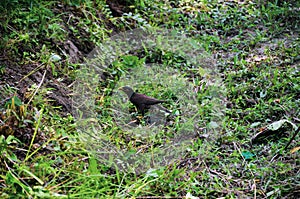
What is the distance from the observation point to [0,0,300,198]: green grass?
2893mm

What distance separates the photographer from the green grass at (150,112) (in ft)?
9.49

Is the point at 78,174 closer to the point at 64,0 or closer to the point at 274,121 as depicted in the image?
the point at 274,121

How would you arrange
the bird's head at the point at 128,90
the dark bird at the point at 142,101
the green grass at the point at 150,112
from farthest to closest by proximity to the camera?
1. the bird's head at the point at 128,90
2. the dark bird at the point at 142,101
3. the green grass at the point at 150,112

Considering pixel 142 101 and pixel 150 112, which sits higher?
pixel 142 101

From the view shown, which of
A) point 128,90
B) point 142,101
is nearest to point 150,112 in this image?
point 142,101

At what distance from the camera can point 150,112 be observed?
3.69 m

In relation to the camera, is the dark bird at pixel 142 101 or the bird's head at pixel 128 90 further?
the bird's head at pixel 128 90

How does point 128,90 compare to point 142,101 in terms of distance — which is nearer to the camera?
point 142,101

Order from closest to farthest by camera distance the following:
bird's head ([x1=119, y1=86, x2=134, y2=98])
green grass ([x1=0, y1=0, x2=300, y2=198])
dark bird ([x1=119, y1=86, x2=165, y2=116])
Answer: green grass ([x1=0, y1=0, x2=300, y2=198]) → dark bird ([x1=119, y1=86, x2=165, y2=116]) → bird's head ([x1=119, y1=86, x2=134, y2=98])

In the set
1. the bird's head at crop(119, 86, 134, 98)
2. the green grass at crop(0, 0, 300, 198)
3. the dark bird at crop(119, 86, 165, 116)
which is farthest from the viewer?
the bird's head at crop(119, 86, 134, 98)

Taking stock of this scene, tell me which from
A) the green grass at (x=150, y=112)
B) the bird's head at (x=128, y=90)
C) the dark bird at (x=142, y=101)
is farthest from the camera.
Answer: the bird's head at (x=128, y=90)

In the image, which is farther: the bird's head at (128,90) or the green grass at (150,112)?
the bird's head at (128,90)

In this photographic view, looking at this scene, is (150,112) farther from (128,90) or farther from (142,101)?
(128,90)

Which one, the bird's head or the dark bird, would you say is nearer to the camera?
the dark bird
